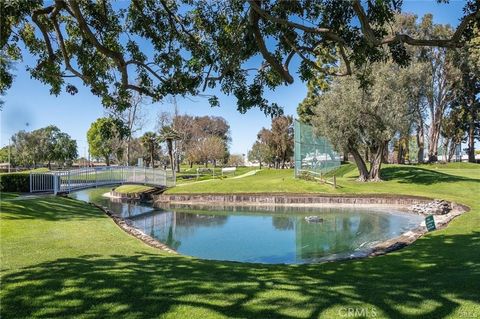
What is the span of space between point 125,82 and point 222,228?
11348mm

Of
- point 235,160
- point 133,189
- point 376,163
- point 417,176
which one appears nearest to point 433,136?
point 417,176

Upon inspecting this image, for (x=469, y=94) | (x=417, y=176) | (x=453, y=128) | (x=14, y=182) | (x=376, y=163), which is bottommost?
(x=417, y=176)

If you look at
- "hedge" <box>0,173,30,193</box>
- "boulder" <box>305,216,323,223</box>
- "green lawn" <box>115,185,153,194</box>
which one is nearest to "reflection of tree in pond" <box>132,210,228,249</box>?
"boulder" <box>305,216,323,223</box>

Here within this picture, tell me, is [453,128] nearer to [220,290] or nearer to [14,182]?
[14,182]

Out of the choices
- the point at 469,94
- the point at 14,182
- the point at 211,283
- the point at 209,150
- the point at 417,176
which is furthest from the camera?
the point at 209,150

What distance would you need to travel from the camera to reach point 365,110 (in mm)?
26109

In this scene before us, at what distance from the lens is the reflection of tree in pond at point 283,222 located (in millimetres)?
17016

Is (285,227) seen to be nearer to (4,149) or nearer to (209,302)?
(209,302)

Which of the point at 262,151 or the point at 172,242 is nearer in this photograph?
the point at 172,242

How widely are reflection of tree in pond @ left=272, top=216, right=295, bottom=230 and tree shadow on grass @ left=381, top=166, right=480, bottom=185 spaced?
41.9 feet

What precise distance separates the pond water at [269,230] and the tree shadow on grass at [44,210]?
3.00 metres

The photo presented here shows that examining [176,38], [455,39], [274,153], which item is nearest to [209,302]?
[455,39]

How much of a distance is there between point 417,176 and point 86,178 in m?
23.7

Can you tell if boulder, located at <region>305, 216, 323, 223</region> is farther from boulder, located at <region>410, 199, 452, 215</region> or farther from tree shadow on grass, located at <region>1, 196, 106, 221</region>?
tree shadow on grass, located at <region>1, 196, 106, 221</region>
